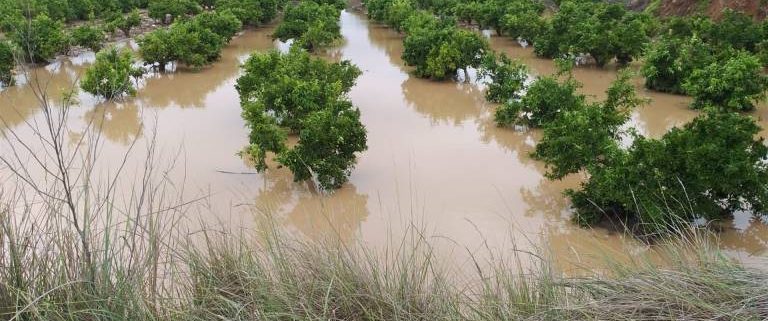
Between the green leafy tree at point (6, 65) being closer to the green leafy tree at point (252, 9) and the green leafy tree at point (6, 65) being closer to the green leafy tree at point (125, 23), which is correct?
the green leafy tree at point (125, 23)

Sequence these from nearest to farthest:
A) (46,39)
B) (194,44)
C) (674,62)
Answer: (674,62), (194,44), (46,39)

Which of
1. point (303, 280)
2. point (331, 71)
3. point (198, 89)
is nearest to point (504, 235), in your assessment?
point (303, 280)

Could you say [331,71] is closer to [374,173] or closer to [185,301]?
[374,173]

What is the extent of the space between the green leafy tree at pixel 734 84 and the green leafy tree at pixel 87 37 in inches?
620

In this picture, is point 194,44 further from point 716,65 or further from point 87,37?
point 716,65

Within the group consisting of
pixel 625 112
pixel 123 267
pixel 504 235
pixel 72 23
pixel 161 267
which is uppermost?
pixel 123 267

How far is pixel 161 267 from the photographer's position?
13.6ft

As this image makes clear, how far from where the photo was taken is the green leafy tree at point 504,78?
13.2m

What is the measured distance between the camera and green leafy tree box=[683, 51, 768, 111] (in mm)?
12156

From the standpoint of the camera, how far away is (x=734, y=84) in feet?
40.1

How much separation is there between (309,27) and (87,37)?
633 cm

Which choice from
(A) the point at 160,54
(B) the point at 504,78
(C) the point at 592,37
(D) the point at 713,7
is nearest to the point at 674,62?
(C) the point at 592,37

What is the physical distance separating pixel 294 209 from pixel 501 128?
5091 millimetres

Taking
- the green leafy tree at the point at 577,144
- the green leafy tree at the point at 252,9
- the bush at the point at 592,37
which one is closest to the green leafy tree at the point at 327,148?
the green leafy tree at the point at 577,144
